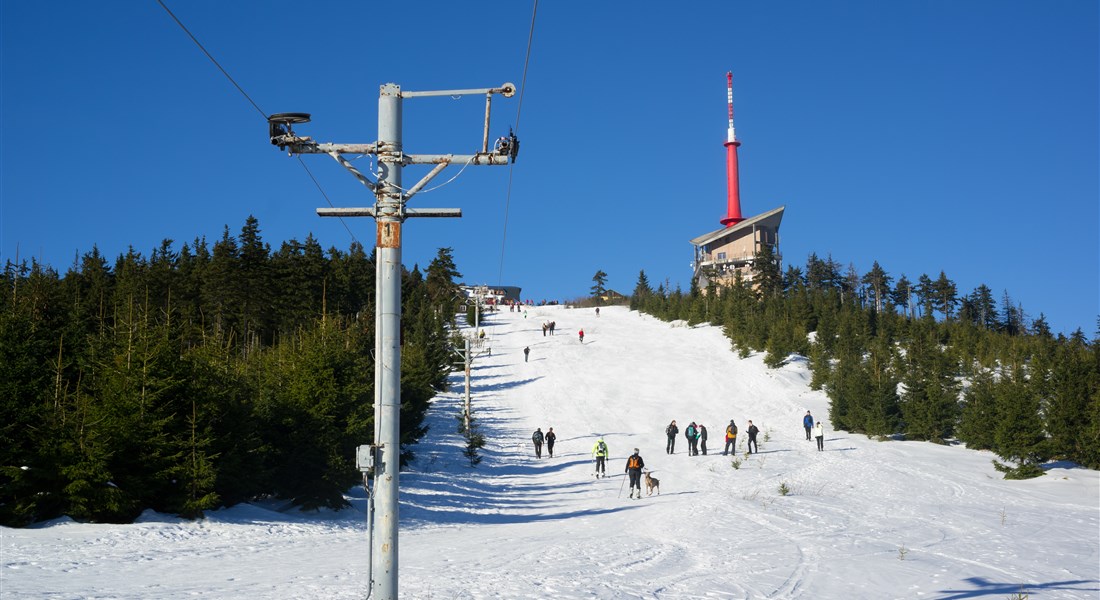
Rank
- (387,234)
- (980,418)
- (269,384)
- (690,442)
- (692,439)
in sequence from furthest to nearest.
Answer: (980,418), (690,442), (692,439), (269,384), (387,234)

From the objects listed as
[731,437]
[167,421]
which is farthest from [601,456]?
[167,421]

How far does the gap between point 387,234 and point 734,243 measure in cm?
10946

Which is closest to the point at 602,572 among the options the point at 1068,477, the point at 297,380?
the point at 297,380

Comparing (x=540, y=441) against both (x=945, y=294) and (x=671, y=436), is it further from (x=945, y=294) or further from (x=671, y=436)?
(x=945, y=294)

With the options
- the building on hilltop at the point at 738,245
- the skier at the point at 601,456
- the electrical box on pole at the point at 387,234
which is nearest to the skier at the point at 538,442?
the skier at the point at 601,456

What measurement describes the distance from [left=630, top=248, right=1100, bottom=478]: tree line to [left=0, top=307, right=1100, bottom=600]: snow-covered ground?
1283mm

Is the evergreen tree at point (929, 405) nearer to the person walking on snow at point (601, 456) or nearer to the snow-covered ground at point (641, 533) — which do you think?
the snow-covered ground at point (641, 533)

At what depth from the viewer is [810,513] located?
22.6 m

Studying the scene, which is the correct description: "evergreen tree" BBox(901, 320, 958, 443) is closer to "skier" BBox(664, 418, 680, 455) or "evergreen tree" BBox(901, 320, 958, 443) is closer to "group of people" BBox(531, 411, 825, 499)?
"group of people" BBox(531, 411, 825, 499)

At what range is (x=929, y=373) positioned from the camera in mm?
40281

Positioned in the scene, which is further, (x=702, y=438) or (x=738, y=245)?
(x=738, y=245)

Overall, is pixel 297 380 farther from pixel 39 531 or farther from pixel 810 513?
pixel 810 513

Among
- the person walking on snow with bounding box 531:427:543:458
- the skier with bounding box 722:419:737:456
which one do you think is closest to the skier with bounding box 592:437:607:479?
the person walking on snow with bounding box 531:427:543:458

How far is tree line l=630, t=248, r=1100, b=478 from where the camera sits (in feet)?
107
